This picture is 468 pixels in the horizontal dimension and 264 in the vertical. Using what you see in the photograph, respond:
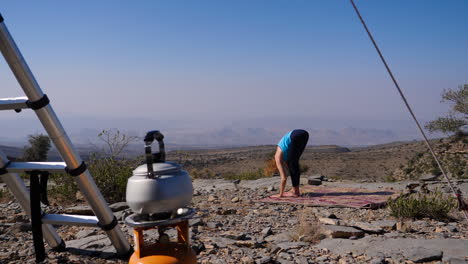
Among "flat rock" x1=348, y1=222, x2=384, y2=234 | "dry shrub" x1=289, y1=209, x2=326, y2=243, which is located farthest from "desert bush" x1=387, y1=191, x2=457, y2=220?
"dry shrub" x1=289, y1=209, x2=326, y2=243

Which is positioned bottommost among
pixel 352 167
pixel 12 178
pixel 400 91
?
pixel 352 167

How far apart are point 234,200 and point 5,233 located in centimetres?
441

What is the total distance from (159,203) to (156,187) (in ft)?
0.34

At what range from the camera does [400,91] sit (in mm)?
3408

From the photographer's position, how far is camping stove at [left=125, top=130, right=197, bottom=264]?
289 cm

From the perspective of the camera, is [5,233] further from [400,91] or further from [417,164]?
[417,164]

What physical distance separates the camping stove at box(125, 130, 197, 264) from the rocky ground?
63.5 inches

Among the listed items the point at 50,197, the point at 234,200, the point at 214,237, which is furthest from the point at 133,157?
the point at 214,237

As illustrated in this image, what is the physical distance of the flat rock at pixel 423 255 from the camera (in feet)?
15.1

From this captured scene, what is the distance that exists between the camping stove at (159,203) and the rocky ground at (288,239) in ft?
5.29

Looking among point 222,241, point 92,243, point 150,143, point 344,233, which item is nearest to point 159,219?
point 150,143

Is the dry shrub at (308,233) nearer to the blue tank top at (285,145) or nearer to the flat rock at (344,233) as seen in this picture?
the flat rock at (344,233)

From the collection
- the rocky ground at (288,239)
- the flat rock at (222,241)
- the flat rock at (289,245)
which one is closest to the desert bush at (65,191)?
the rocky ground at (288,239)

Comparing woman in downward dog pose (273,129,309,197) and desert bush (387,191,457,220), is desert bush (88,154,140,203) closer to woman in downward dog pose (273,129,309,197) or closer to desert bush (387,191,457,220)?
woman in downward dog pose (273,129,309,197)
